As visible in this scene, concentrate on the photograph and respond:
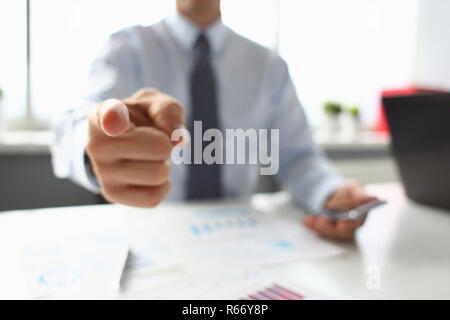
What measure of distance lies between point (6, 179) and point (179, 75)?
18cm

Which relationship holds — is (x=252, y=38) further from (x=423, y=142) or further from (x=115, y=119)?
(x=423, y=142)

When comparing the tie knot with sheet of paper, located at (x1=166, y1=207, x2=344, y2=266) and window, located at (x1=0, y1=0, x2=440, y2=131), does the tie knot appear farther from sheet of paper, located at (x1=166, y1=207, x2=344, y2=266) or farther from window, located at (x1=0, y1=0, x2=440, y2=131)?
sheet of paper, located at (x1=166, y1=207, x2=344, y2=266)

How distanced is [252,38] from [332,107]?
0.47ft

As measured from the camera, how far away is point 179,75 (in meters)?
0.32

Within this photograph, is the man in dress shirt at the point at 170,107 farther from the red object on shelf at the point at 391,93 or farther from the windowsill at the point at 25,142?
the red object on shelf at the point at 391,93

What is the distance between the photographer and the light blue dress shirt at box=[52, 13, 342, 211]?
0.27 m

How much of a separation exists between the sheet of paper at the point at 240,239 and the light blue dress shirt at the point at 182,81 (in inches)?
2.0

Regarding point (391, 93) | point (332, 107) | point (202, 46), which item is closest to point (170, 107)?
point (202, 46)

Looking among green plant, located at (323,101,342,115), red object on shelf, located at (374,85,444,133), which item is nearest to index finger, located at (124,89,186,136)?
green plant, located at (323,101,342,115)

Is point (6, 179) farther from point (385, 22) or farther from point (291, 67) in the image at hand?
point (385, 22)


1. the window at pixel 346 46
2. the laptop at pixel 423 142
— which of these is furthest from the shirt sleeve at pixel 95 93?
the laptop at pixel 423 142

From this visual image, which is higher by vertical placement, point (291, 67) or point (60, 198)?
point (291, 67)

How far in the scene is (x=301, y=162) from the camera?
56cm
